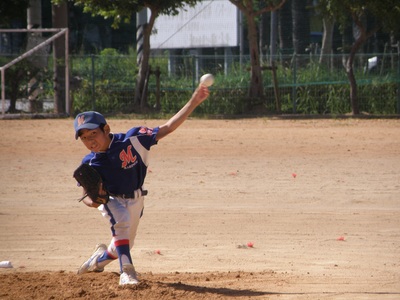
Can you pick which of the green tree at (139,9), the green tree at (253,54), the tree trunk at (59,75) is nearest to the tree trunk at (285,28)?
the green tree at (253,54)

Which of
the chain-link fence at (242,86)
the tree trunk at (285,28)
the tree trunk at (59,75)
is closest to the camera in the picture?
the tree trunk at (59,75)

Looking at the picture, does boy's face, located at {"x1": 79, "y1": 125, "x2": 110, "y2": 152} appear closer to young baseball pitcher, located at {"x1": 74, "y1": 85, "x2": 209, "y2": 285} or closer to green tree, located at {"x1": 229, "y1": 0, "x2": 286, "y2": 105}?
young baseball pitcher, located at {"x1": 74, "y1": 85, "x2": 209, "y2": 285}

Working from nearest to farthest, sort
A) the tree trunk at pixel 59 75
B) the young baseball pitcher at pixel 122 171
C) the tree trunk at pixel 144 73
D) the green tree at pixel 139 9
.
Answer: the young baseball pitcher at pixel 122 171 < the tree trunk at pixel 59 75 < the green tree at pixel 139 9 < the tree trunk at pixel 144 73

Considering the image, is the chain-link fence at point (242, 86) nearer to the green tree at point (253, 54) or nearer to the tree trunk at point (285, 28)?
the green tree at point (253, 54)

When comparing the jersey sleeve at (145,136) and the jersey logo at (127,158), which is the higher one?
the jersey sleeve at (145,136)

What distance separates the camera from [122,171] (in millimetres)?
6305

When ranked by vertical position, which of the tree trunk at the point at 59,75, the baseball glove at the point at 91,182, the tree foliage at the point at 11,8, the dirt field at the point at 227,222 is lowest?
the dirt field at the point at 227,222

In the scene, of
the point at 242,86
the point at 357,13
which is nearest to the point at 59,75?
the point at 242,86

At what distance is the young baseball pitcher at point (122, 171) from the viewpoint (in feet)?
20.4

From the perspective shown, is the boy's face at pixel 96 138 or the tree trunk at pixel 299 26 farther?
the tree trunk at pixel 299 26

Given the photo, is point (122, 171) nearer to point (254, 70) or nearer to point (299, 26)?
point (254, 70)

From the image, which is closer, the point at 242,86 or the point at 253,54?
the point at 253,54

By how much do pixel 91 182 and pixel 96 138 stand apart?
323 millimetres

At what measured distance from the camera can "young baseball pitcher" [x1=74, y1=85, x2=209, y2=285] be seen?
6.22m
